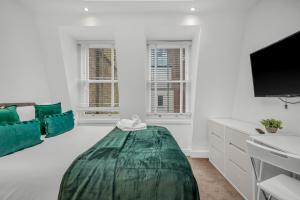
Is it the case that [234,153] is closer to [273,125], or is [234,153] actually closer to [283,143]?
[273,125]

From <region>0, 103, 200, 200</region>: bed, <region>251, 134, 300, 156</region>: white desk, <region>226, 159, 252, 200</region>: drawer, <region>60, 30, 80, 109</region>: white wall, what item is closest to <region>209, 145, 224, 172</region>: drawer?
<region>226, 159, 252, 200</region>: drawer

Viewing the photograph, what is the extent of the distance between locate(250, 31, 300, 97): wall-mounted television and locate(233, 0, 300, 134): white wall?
0.24 meters

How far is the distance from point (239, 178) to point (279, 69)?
136cm

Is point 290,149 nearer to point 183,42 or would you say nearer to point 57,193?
point 57,193

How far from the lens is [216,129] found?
2.63 metres

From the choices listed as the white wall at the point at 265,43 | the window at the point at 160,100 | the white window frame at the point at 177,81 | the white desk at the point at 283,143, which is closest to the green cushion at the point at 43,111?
the white window frame at the point at 177,81

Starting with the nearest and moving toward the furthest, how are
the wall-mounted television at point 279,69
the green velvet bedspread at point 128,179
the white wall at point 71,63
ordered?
the green velvet bedspread at point 128,179
the wall-mounted television at point 279,69
the white wall at point 71,63

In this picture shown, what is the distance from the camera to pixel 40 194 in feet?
3.25

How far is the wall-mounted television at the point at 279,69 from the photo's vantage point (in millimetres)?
1482

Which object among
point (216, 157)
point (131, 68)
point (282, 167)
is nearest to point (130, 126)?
point (131, 68)

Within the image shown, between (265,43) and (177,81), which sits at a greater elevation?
(265,43)

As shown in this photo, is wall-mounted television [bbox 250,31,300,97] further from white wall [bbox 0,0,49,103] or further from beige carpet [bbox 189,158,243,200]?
white wall [bbox 0,0,49,103]

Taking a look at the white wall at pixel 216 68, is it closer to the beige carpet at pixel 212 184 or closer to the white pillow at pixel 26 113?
the beige carpet at pixel 212 184

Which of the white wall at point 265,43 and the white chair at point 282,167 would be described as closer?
the white chair at point 282,167
